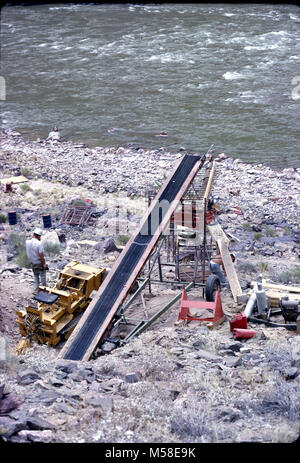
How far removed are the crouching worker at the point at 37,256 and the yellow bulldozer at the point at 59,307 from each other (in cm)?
47

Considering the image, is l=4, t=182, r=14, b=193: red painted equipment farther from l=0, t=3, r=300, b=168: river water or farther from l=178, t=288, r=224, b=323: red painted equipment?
l=178, t=288, r=224, b=323: red painted equipment

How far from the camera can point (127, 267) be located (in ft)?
36.8

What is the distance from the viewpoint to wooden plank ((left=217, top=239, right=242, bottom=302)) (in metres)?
11.2

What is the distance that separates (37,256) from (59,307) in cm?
126

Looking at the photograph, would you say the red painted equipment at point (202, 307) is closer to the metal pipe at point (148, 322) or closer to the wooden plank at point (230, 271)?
the metal pipe at point (148, 322)

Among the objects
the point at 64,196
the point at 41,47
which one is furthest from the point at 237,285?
the point at 41,47

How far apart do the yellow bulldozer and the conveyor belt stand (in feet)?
1.26

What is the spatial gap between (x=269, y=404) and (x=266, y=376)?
2.55 feet

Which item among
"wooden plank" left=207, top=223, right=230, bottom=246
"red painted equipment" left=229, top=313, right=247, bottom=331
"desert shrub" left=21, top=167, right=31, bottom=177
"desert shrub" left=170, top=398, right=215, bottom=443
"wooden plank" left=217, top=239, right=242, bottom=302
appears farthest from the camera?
"desert shrub" left=21, top=167, right=31, bottom=177

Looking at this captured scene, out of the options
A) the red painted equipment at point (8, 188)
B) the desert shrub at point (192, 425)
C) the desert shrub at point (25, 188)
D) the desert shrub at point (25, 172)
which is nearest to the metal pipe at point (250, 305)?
the desert shrub at point (192, 425)

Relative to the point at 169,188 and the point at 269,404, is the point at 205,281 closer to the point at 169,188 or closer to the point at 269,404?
the point at 169,188

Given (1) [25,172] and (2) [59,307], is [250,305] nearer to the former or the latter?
(2) [59,307]

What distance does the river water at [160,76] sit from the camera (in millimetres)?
24375

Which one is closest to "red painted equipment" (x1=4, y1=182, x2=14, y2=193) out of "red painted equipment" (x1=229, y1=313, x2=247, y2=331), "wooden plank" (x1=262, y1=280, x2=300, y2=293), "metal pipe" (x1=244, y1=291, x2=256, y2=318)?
"wooden plank" (x1=262, y1=280, x2=300, y2=293)
